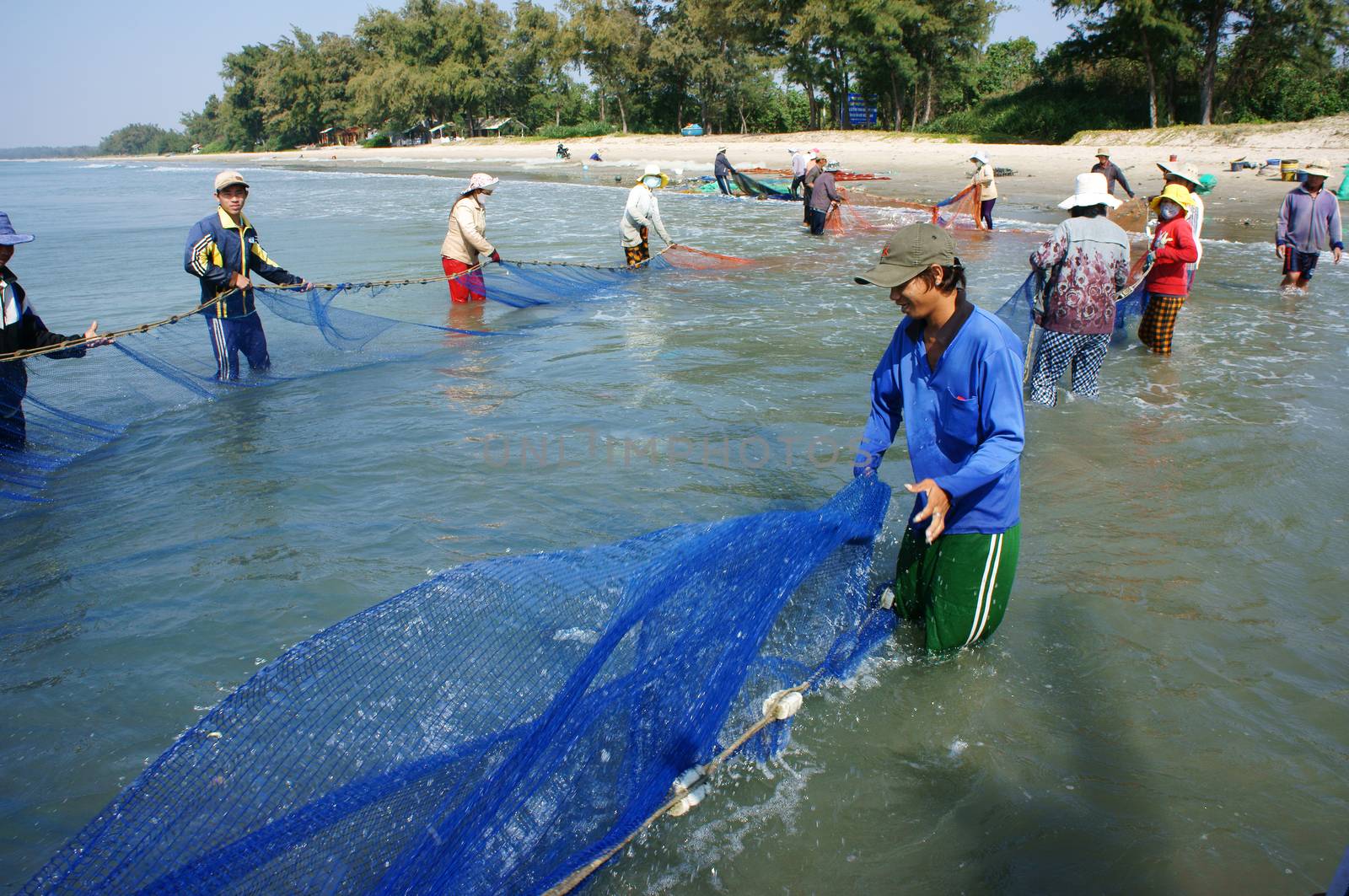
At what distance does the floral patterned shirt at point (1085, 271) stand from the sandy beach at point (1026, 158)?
39.1ft

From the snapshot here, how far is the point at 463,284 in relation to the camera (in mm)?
10117

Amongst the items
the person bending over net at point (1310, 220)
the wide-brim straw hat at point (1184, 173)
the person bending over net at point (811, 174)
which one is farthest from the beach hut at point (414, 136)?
the wide-brim straw hat at point (1184, 173)

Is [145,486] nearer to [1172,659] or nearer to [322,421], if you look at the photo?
[322,421]

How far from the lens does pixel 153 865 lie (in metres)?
1.98

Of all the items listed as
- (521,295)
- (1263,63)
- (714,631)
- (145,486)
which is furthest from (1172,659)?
(1263,63)

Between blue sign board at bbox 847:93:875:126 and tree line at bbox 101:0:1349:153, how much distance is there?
512 millimetres

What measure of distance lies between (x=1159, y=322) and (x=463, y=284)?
740cm

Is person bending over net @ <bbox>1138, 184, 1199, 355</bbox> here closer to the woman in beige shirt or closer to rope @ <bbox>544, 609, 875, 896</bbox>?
rope @ <bbox>544, 609, 875, 896</bbox>

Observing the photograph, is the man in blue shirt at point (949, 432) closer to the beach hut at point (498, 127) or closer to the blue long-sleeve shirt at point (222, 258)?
the blue long-sleeve shirt at point (222, 258)

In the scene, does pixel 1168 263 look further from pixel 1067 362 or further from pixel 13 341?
pixel 13 341

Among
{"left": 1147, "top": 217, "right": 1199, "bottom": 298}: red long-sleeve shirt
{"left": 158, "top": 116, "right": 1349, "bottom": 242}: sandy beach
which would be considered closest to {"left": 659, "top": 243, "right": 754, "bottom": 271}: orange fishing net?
{"left": 1147, "top": 217, "right": 1199, "bottom": 298}: red long-sleeve shirt

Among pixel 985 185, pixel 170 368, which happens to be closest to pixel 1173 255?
pixel 170 368

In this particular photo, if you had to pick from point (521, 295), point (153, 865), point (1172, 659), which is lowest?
point (1172, 659)

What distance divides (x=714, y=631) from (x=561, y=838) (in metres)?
0.76
